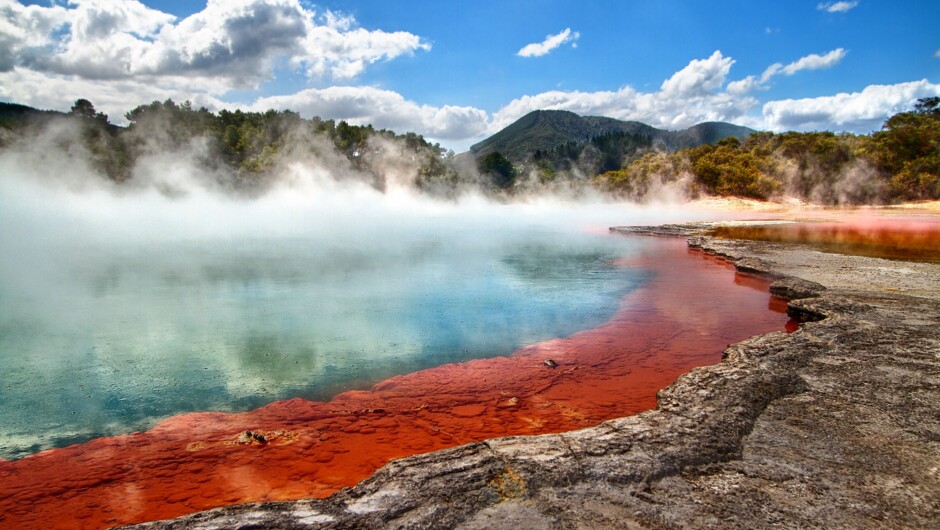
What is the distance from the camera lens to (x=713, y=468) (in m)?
3.24

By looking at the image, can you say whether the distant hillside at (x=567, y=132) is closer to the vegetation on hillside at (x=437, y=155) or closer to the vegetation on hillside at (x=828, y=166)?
the vegetation on hillside at (x=437, y=155)

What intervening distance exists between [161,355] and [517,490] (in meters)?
5.74

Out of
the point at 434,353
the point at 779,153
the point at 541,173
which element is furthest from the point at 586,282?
the point at 541,173

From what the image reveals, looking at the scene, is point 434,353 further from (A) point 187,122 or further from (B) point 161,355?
(A) point 187,122

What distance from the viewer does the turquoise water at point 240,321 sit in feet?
18.2

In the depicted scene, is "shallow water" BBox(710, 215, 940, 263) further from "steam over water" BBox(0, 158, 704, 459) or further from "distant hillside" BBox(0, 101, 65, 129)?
"distant hillside" BBox(0, 101, 65, 129)

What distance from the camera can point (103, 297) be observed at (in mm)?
10055

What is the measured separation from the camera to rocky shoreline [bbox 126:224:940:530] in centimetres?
275

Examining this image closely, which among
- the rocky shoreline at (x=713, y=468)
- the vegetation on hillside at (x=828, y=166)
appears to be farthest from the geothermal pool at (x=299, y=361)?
the vegetation on hillside at (x=828, y=166)

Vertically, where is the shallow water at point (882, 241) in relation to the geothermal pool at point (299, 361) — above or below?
above

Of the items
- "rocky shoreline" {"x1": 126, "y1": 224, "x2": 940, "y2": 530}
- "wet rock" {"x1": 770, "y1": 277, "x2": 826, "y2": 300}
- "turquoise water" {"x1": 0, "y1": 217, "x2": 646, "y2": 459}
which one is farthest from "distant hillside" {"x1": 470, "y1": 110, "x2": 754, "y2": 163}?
"rocky shoreline" {"x1": 126, "y1": 224, "x2": 940, "y2": 530}

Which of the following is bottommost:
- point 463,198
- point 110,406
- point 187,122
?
point 110,406

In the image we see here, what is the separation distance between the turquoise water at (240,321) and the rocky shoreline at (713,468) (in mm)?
2922

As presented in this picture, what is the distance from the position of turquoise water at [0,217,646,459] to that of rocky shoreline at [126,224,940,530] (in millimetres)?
2922
